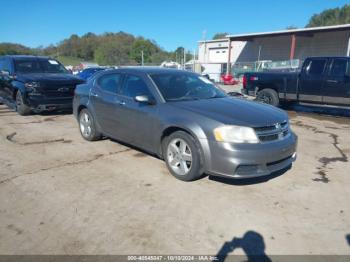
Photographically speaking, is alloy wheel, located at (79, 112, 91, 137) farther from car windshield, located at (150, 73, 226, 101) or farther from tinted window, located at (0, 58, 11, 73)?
tinted window, located at (0, 58, 11, 73)

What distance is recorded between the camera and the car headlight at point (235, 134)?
155 inches

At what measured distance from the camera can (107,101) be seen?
571 centimetres

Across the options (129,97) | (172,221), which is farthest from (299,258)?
(129,97)

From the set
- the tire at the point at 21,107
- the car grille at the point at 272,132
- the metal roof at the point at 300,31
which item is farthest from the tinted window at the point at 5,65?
the metal roof at the point at 300,31

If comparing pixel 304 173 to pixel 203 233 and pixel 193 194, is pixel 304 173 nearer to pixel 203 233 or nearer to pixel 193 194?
pixel 193 194

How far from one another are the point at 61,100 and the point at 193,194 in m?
6.57

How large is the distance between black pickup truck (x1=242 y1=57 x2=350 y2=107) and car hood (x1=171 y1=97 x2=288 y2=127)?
6374 millimetres

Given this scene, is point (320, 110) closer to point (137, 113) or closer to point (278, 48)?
point (137, 113)

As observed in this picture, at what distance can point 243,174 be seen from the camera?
13.1 feet

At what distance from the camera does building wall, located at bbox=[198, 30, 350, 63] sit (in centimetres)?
3334

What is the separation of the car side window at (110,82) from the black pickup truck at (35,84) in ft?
11.7

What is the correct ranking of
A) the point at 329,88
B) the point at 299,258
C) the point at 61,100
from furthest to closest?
the point at 329,88 < the point at 61,100 < the point at 299,258

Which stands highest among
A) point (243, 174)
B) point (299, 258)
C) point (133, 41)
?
point (133, 41)

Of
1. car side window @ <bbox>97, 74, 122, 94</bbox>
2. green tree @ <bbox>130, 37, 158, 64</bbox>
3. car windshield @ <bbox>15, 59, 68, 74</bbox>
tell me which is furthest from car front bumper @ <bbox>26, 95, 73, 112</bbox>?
green tree @ <bbox>130, 37, 158, 64</bbox>
